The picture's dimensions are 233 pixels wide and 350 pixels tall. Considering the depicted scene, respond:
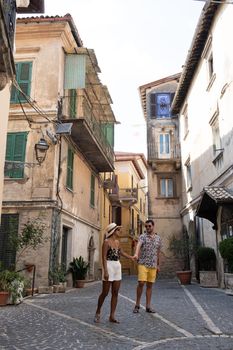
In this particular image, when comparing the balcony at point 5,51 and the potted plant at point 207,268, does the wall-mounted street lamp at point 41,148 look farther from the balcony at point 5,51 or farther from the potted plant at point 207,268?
the potted plant at point 207,268

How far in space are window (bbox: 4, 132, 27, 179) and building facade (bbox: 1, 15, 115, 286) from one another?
4 cm

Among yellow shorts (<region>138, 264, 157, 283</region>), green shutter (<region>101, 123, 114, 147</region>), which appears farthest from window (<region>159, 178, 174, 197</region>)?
yellow shorts (<region>138, 264, 157, 283</region>)

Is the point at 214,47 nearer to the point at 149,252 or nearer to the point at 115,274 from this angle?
the point at 149,252

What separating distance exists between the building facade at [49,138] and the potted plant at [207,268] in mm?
5352

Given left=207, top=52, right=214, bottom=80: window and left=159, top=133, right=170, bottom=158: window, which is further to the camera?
left=159, top=133, right=170, bottom=158: window

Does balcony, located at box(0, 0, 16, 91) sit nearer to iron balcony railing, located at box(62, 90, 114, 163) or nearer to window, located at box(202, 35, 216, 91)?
iron balcony railing, located at box(62, 90, 114, 163)

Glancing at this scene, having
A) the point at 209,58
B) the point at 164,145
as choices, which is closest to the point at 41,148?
the point at 209,58

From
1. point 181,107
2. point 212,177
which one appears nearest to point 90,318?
point 212,177

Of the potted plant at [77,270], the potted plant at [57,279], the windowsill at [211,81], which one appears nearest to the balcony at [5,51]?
the potted plant at [57,279]

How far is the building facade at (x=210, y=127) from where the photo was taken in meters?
12.4

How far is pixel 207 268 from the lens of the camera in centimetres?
1444

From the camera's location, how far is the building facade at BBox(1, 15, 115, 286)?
1363cm

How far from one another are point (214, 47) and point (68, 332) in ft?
39.4

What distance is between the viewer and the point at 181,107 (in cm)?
2183
